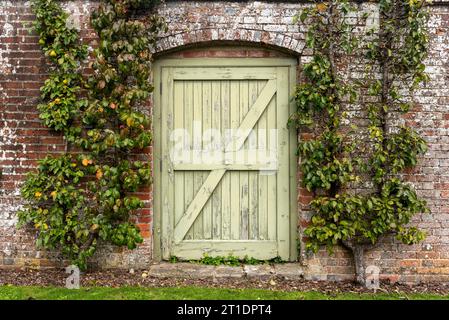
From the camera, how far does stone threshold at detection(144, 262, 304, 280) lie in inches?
187

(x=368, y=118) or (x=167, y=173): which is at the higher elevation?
(x=368, y=118)

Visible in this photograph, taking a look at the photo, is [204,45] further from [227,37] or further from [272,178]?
[272,178]

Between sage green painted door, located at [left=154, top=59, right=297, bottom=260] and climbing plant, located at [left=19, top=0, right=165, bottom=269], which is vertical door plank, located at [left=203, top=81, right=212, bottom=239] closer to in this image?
sage green painted door, located at [left=154, top=59, right=297, bottom=260]

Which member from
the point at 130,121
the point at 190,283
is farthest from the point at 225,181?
the point at 130,121

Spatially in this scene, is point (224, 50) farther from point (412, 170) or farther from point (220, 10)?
point (412, 170)

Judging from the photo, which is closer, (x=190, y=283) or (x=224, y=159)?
(x=190, y=283)

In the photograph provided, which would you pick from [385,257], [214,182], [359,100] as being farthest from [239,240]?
[359,100]

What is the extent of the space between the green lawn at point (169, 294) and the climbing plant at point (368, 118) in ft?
1.45

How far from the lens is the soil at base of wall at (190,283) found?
15.1 ft

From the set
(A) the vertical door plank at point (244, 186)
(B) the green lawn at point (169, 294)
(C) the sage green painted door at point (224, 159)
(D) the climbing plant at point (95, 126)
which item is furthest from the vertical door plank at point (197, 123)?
(B) the green lawn at point (169, 294)

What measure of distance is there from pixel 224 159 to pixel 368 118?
60.0 inches

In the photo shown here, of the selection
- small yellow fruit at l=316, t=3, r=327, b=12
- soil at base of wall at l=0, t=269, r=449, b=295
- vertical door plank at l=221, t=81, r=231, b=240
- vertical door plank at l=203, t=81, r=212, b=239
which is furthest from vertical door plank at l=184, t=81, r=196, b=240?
small yellow fruit at l=316, t=3, r=327, b=12

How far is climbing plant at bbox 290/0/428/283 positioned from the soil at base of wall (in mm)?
318

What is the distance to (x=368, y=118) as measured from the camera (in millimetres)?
4750
